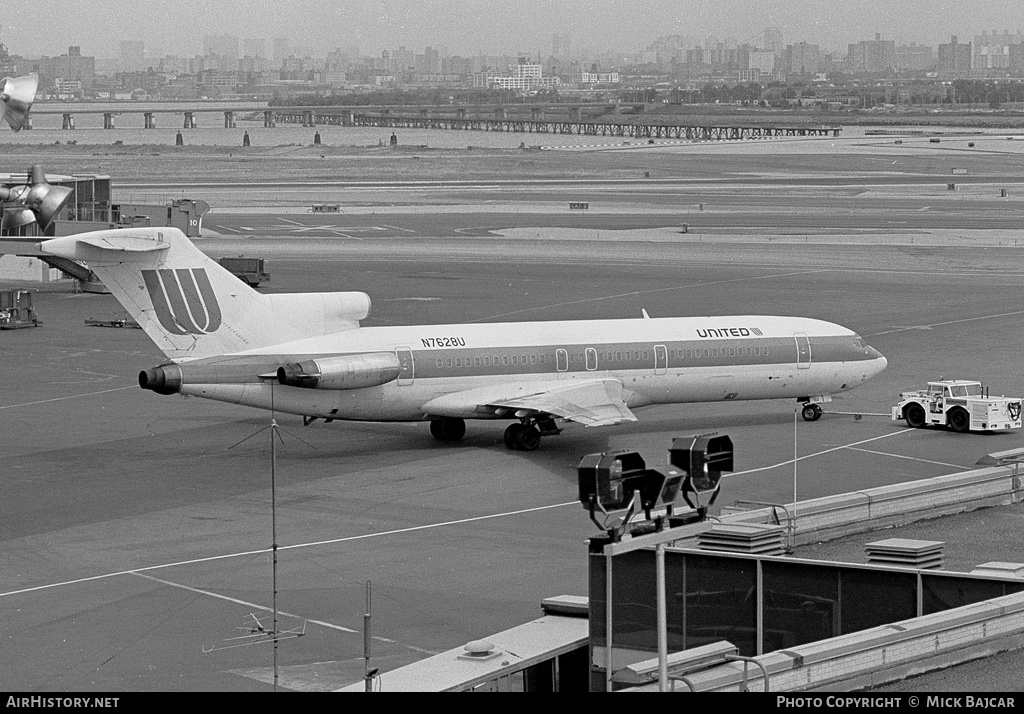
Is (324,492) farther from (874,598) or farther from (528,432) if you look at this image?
(874,598)

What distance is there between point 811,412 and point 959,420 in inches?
210

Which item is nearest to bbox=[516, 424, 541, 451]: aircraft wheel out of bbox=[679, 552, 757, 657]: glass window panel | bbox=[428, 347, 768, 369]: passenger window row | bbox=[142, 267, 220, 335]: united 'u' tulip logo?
bbox=[428, 347, 768, 369]: passenger window row

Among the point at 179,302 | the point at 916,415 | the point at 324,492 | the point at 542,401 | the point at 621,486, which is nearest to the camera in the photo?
the point at 621,486

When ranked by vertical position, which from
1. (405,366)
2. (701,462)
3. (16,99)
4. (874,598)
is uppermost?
(16,99)

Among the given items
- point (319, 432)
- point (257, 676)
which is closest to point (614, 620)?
point (257, 676)

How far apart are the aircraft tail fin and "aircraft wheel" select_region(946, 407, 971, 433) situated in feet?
76.1

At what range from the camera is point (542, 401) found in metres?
52.2

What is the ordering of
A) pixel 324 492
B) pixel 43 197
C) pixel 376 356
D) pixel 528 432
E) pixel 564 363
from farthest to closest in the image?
pixel 43 197, pixel 564 363, pixel 528 432, pixel 376 356, pixel 324 492

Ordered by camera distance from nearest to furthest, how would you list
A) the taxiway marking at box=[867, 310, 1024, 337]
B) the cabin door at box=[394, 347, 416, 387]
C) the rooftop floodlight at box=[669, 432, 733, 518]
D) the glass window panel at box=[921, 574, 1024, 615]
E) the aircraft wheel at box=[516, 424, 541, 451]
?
the rooftop floodlight at box=[669, 432, 733, 518]
the glass window panel at box=[921, 574, 1024, 615]
the cabin door at box=[394, 347, 416, 387]
the aircraft wheel at box=[516, 424, 541, 451]
the taxiway marking at box=[867, 310, 1024, 337]

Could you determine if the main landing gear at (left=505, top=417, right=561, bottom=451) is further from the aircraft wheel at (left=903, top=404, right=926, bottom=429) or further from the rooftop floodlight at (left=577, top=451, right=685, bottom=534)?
the rooftop floodlight at (left=577, top=451, right=685, bottom=534)

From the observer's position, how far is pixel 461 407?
173ft

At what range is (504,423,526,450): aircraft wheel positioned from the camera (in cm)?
5247

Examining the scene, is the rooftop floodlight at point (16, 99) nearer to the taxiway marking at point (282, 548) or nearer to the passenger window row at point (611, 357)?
the passenger window row at point (611, 357)

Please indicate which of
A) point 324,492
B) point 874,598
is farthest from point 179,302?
point 874,598
